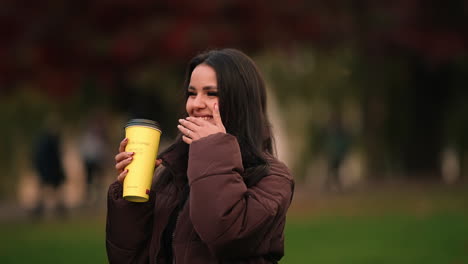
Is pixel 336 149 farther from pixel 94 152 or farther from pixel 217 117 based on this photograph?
pixel 217 117

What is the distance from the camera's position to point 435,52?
1634 cm

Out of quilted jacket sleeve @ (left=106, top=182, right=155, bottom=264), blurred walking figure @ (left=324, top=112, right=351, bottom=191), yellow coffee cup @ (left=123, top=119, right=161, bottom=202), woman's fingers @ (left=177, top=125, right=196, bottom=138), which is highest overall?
woman's fingers @ (left=177, top=125, right=196, bottom=138)

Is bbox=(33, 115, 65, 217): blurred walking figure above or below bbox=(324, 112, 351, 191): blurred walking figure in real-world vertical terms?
above

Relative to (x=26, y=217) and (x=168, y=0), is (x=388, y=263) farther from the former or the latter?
(x=168, y=0)

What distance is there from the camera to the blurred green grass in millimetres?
8469

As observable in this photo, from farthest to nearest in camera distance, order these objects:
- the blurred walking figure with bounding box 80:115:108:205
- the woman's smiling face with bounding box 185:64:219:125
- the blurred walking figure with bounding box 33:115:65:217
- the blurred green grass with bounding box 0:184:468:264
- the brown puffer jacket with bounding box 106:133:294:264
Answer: the blurred walking figure with bounding box 80:115:108:205, the blurred walking figure with bounding box 33:115:65:217, the blurred green grass with bounding box 0:184:468:264, the woman's smiling face with bounding box 185:64:219:125, the brown puffer jacket with bounding box 106:133:294:264

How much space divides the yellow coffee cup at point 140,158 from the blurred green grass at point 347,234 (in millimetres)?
5296

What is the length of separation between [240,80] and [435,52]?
13944 mm

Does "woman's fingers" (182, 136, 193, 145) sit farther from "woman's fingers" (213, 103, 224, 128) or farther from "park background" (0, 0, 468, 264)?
"park background" (0, 0, 468, 264)

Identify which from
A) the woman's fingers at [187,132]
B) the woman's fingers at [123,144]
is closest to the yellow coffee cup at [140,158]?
the woman's fingers at [123,144]

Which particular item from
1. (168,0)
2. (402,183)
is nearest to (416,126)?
(402,183)

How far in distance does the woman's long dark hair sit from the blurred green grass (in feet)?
17.2

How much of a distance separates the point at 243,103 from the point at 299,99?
17.8m

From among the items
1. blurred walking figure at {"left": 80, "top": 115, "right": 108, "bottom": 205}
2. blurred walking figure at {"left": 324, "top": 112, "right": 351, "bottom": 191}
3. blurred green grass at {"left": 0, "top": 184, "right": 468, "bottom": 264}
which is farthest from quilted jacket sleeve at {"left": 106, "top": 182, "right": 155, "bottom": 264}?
blurred walking figure at {"left": 324, "top": 112, "right": 351, "bottom": 191}
